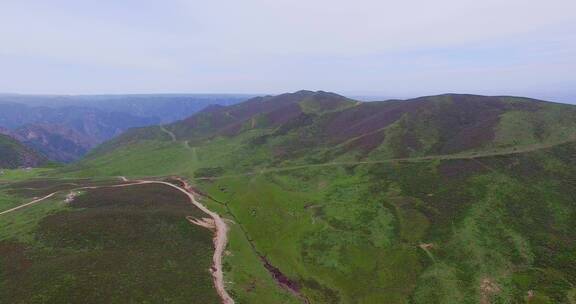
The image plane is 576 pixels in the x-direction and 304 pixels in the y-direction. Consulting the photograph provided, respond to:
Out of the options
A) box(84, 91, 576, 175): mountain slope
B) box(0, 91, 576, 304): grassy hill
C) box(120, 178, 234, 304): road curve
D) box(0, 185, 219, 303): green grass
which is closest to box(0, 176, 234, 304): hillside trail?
box(120, 178, 234, 304): road curve

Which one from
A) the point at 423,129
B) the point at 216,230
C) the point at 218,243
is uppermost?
the point at 423,129

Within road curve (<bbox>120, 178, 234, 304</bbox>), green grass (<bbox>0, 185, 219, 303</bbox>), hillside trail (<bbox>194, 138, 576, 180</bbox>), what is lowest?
road curve (<bbox>120, 178, 234, 304</bbox>)

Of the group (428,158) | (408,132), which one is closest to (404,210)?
(428,158)

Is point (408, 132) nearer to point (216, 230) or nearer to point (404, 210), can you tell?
point (404, 210)

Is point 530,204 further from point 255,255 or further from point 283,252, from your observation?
point 255,255

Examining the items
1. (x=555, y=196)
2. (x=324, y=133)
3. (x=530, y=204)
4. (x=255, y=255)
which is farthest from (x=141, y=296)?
(x=324, y=133)

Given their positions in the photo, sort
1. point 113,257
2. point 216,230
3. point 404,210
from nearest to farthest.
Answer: point 113,257, point 216,230, point 404,210

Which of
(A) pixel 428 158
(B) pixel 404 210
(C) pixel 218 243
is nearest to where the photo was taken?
(C) pixel 218 243

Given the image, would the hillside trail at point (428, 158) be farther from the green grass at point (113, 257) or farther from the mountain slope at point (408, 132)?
the green grass at point (113, 257)

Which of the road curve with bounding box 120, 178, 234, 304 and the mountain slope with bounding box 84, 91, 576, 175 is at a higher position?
the mountain slope with bounding box 84, 91, 576, 175

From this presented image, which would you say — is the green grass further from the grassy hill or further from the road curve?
the road curve
